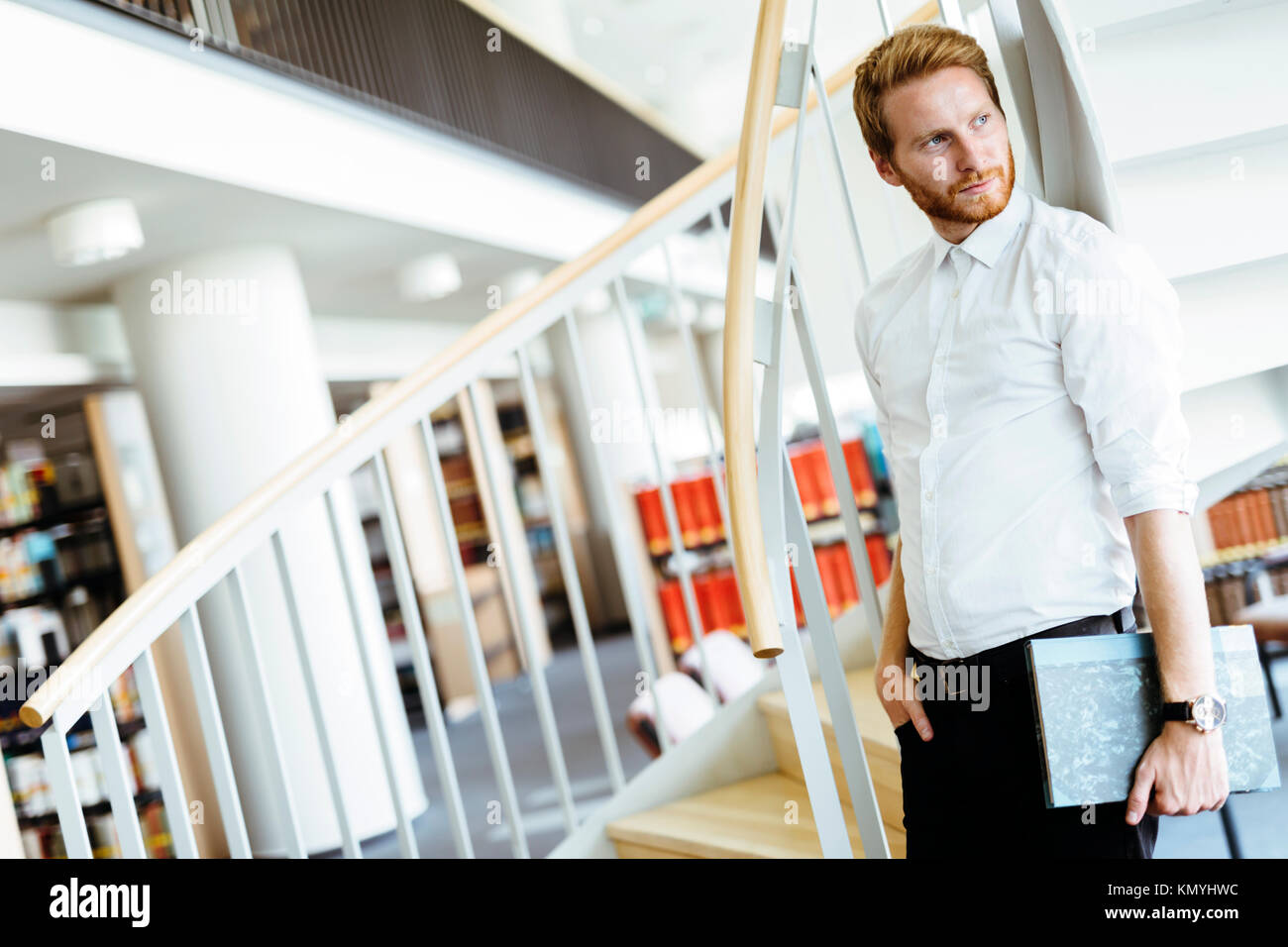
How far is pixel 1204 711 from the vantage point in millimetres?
1142

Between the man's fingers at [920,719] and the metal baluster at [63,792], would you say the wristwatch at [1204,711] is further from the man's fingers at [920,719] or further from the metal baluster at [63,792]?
the metal baluster at [63,792]

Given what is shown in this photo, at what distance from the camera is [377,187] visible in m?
4.31

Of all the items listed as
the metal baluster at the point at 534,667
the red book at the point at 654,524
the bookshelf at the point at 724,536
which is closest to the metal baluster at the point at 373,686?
the metal baluster at the point at 534,667

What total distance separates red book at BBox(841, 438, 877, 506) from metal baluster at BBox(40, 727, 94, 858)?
4.47m

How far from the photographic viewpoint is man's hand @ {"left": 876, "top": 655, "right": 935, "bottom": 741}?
53.5 inches

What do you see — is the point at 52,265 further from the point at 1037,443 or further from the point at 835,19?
the point at 835,19

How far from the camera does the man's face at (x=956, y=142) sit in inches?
50.0

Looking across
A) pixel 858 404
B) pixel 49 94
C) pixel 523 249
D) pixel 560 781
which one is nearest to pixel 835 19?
pixel 858 404

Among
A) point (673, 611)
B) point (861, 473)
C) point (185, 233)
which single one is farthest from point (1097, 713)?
point (673, 611)

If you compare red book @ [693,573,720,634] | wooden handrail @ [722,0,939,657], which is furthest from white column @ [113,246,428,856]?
wooden handrail @ [722,0,939,657]

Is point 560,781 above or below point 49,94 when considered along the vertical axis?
below

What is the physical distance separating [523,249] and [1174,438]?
4.84 metres

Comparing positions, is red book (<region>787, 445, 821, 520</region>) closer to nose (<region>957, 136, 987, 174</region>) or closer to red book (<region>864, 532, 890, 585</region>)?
red book (<region>864, 532, 890, 585</region>)

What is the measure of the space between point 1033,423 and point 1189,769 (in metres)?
0.42
